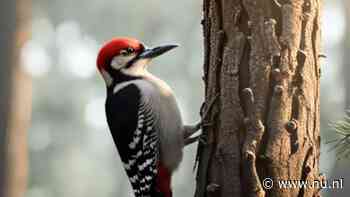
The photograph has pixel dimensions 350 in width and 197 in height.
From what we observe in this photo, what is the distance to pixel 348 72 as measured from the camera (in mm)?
3340

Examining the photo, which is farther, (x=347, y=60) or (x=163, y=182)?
(x=347, y=60)

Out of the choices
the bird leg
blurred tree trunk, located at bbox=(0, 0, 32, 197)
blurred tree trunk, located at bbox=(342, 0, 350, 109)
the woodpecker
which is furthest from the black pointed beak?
blurred tree trunk, located at bbox=(0, 0, 32, 197)

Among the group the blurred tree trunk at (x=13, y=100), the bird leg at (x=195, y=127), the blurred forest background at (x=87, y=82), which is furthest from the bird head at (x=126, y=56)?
the blurred forest background at (x=87, y=82)

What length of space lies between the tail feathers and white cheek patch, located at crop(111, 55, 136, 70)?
342 millimetres

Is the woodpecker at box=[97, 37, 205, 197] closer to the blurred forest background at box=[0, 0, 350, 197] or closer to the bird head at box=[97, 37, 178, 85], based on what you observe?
the bird head at box=[97, 37, 178, 85]

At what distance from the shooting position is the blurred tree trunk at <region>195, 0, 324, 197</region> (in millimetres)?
1317

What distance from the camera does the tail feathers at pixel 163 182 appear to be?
1.73 metres

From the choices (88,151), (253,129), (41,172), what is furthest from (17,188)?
(88,151)

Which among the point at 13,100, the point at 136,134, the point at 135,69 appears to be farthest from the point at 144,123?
the point at 13,100

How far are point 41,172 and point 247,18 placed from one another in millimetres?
8232

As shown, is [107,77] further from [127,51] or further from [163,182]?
[163,182]

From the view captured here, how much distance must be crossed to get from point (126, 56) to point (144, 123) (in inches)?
8.7

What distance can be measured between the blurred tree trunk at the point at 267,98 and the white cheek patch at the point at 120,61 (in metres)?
0.48

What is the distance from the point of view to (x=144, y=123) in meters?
1.79
